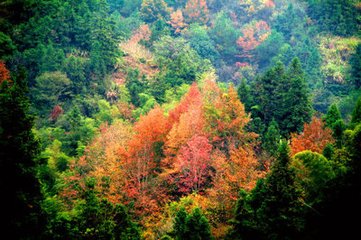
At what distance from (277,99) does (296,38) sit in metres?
39.7

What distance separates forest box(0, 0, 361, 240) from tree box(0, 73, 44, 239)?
0.05m

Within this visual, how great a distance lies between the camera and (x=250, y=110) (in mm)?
37125

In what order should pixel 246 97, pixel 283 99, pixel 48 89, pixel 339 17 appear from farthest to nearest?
1. pixel 339 17
2. pixel 48 89
3. pixel 246 97
4. pixel 283 99

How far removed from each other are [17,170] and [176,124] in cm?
1761

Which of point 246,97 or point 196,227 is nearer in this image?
point 196,227

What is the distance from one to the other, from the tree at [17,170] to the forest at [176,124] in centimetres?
5

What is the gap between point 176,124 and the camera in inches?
1252

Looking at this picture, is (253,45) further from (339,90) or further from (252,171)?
(252,171)

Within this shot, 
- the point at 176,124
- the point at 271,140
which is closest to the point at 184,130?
the point at 176,124

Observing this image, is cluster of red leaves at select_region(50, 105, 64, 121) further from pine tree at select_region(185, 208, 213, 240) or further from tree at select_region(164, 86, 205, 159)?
pine tree at select_region(185, 208, 213, 240)

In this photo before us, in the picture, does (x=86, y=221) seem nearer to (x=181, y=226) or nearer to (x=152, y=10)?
(x=181, y=226)

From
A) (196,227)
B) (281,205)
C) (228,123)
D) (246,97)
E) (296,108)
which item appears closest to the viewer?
(281,205)

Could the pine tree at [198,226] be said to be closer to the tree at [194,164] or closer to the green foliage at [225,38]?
the tree at [194,164]

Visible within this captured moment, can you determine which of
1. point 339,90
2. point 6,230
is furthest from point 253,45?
point 6,230
